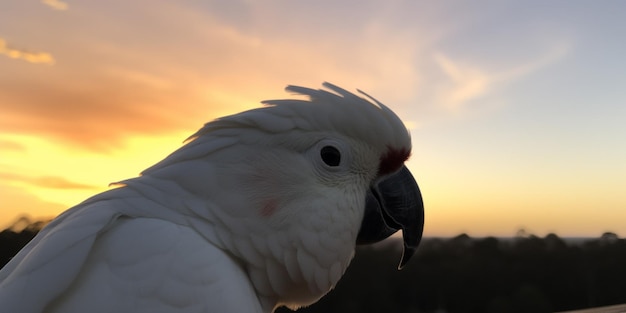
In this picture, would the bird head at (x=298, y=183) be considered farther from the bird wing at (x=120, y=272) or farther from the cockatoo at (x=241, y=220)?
the bird wing at (x=120, y=272)

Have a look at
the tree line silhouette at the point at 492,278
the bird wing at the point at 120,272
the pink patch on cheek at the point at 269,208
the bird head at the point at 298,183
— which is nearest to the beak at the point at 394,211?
the bird head at the point at 298,183

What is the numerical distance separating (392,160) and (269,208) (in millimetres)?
442

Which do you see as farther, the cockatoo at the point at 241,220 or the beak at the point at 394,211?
the beak at the point at 394,211

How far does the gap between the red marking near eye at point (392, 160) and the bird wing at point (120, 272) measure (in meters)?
0.57

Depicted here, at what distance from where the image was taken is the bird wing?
1029 mm

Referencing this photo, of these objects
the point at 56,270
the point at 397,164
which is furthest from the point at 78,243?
the point at 397,164

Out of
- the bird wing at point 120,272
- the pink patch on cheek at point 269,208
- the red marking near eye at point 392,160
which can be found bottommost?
the bird wing at point 120,272

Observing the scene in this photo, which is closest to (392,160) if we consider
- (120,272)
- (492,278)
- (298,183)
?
(298,183)

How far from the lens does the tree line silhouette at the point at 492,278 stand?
2920mm

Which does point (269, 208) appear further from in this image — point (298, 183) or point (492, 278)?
point (492, 278)

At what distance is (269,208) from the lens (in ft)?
4.31

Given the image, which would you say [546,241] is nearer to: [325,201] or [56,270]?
[325,201]

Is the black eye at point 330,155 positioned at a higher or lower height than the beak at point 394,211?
higher

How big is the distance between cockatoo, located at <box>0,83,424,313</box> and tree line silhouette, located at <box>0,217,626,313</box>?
1198 mm
